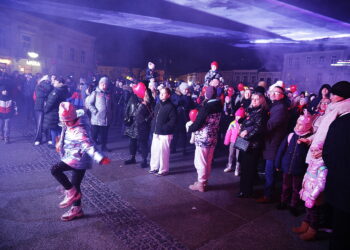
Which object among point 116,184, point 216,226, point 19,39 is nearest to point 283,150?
point 216,226

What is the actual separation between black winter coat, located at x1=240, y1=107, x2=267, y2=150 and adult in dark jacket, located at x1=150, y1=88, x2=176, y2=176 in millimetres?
1700

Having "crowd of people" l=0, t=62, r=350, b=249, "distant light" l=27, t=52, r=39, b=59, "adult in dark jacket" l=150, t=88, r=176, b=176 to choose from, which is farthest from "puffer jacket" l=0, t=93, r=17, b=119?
"distant light" l=27, t=52, r=39, b=59

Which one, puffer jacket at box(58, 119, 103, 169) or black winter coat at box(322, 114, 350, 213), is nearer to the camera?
black winter coat at box(322, 114, 350, 213)

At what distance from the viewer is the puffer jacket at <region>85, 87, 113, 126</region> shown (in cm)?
681

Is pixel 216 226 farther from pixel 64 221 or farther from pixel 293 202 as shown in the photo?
pixel 64 221

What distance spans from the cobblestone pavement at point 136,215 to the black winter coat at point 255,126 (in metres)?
1.17

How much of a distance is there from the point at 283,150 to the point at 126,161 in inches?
151

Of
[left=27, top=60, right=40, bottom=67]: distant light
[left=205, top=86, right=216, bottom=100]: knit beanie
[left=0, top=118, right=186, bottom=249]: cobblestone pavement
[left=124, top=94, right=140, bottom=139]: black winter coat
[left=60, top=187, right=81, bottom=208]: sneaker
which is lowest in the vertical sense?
[left=0, top=118, right=186, bottom=249]: cobblestone pavement

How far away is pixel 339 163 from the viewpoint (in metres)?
2.25

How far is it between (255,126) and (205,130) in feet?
3.12

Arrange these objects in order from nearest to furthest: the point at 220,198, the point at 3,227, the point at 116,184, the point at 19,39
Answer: the point at 3,227 < the point at 220,198 < the point at 116,184 < the point at 19,39

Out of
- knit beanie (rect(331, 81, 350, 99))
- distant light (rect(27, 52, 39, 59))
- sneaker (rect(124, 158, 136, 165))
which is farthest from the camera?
distant light (rect(27, 52, 39, 59))

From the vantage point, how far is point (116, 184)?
499 cm

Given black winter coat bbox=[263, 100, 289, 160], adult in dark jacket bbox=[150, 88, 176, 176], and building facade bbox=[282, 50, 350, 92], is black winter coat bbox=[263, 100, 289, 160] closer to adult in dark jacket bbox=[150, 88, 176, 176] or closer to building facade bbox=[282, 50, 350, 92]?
adult in dark jacket bbox=[150, 88, 176, 176]
